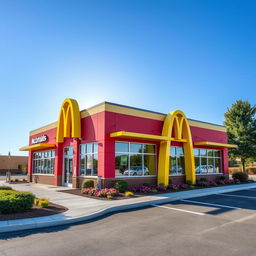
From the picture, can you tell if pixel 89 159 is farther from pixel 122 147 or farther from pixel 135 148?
pixel 135 148

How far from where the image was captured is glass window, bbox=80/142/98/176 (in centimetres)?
1580

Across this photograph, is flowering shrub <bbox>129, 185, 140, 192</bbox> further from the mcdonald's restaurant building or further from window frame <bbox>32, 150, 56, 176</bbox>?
window frame <bbox>32, 150, 56, 176</bbox>

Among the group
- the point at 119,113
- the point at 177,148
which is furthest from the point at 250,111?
the point at 119,113

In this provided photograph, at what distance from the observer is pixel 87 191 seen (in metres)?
14.0

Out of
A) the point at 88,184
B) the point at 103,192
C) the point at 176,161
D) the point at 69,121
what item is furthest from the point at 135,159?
the point at 69,121

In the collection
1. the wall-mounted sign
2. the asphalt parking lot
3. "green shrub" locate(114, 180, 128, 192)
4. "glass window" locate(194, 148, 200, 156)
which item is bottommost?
the asphalt parking lot

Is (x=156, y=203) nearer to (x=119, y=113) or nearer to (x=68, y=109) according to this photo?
(x=119, y=113)

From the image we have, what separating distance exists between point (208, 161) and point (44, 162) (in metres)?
16.1

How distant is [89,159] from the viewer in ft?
54.0

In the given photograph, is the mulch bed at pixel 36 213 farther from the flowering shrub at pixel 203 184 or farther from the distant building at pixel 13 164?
the distant building at pixel 13 164

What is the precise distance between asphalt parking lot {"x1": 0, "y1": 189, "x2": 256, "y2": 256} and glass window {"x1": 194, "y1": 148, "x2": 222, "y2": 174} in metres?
12.1

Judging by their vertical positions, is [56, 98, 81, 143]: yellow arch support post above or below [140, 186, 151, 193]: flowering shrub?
above

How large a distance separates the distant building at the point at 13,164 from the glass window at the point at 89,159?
35.6 m

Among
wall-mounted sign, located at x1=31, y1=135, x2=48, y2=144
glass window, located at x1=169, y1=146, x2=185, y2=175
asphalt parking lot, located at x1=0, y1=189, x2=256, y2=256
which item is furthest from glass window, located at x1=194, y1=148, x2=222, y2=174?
wall-mounted sign, located at x1=31, y1=135, x2=48, y2=144
